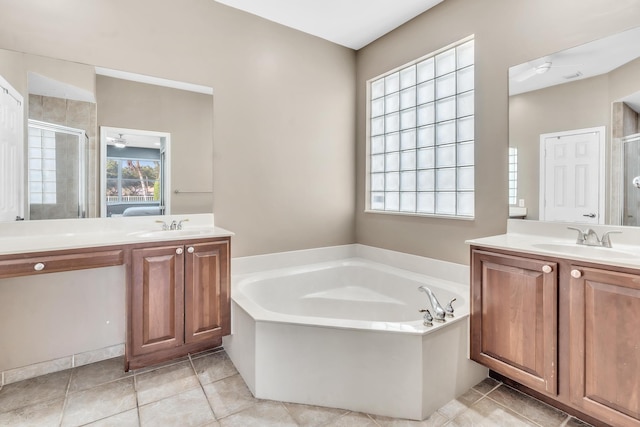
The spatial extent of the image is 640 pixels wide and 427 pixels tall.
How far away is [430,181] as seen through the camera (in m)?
2.72

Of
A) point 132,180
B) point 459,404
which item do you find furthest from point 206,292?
point 459,404

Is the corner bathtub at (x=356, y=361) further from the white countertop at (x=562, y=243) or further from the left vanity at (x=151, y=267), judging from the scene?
the white countertop at (x=562, y=243)

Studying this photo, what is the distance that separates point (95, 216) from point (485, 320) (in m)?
2.55

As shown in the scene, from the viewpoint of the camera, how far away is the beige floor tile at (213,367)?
2006 mm

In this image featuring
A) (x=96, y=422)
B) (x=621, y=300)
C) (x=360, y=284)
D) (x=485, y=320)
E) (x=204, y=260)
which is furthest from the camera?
(x=360, y=284)

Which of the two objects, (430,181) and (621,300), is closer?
(621,300)

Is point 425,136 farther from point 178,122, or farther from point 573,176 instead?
point 178,122

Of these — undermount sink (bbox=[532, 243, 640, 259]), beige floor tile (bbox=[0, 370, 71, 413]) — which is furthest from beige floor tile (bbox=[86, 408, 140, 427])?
undermount sink (bbox=[532, 243, 640, 259])

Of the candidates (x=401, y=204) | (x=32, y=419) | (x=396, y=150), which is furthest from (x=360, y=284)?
(x=32, y=419)

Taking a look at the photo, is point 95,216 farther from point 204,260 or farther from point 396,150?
point 396,150

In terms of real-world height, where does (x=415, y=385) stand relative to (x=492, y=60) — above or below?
below

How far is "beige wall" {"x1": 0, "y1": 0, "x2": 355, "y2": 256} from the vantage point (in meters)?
2.04

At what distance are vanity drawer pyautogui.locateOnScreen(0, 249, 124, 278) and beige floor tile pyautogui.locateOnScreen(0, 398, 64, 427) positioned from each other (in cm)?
75

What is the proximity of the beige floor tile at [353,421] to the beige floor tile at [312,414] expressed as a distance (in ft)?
0.08
